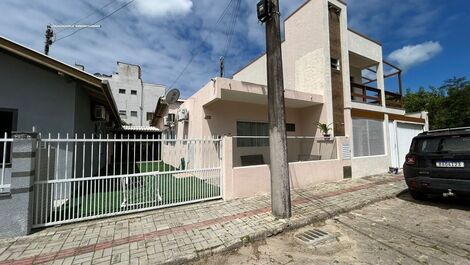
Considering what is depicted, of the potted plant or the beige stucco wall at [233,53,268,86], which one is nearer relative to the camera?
the potted plant

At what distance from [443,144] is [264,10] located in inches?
212

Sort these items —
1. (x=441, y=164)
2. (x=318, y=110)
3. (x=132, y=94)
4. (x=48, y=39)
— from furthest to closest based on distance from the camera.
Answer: (x=132, y=94) < (x=48, y=39) < (x=318, y=110) < (x=441, y=164)

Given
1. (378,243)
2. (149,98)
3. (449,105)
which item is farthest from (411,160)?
(149,98)

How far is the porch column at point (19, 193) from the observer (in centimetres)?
392

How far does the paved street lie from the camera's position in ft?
11.1

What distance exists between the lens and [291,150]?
34.8 ft

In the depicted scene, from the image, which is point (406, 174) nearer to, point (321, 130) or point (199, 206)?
point (321, 130)

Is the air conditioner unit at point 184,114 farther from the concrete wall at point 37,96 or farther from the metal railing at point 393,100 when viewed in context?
the metal railing at point 393,100

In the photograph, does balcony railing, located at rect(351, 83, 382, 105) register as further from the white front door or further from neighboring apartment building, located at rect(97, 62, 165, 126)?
neighboring apartment building, located at rect(97, 62, 165, 126)

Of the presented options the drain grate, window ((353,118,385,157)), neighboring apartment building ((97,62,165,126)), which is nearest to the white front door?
window ((353,118,385,157))

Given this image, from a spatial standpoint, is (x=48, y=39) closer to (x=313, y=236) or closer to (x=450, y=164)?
(x=313, y=236)

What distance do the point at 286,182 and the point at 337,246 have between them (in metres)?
1.50

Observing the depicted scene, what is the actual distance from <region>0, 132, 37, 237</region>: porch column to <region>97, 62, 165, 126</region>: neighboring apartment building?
95.2ft

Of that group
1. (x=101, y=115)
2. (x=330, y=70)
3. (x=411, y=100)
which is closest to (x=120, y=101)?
(x=101, y=115)
